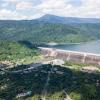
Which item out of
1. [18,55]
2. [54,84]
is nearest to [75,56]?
[18,55]

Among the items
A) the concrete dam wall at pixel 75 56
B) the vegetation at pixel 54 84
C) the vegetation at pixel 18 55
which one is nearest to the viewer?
the vegetation at pixel 54 84

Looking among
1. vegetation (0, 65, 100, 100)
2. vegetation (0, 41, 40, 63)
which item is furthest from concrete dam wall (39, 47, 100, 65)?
vegetation (0, 65, 100, 100)

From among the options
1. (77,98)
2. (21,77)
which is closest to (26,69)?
(21,77)

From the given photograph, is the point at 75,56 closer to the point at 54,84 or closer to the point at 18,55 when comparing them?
the point at 18,55

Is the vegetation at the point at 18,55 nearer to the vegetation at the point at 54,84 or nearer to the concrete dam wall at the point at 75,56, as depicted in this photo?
the concrete dam wall at the point at 75,56

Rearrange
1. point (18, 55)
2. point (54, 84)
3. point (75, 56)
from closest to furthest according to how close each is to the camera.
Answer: point (54, 84)
point (75, 56)
point (18, 55)

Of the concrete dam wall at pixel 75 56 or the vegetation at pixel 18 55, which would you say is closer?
the concrete dam wall at pixel 75 56

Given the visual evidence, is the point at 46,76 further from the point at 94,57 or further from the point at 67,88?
the point at 94,57

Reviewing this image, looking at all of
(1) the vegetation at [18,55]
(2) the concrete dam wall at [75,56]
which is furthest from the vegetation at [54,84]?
(1) the vegetation at [18,55]
